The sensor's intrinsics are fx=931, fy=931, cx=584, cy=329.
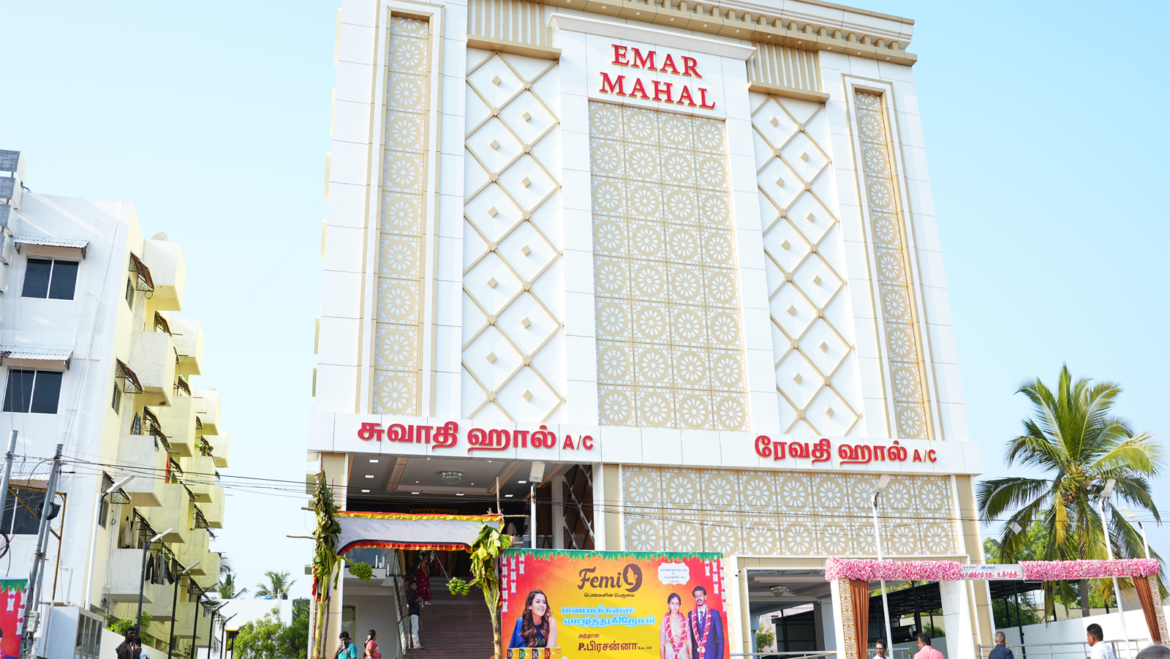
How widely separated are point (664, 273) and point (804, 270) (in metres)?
4.37

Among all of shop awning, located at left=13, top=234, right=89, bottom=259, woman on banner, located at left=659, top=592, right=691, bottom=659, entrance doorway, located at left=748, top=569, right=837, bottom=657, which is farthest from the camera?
shop awning, located at left=13, top=234, right=89, bottom=259

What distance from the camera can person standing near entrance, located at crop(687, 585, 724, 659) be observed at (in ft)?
68.0

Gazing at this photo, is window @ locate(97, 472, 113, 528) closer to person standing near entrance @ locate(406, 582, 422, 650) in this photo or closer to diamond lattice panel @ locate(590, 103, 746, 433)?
person standing near entrance @ locate(406, 582, 422, 650)

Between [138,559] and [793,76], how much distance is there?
24968 millimetres

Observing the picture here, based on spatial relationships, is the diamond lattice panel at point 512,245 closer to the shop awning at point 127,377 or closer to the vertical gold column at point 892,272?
the vertical gold column at point 892,272

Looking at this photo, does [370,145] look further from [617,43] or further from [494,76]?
[617,43]

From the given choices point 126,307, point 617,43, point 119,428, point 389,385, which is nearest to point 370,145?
point 389,385

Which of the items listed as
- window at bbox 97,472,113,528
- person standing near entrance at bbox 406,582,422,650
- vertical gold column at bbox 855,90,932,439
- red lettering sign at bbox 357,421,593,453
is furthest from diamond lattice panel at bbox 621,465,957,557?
window at bbox 97,472,113,528

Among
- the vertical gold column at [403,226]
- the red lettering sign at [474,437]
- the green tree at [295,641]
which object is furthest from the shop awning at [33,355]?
the green tree at [295,641]

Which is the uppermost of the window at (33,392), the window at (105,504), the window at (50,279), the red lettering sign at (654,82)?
the red lettering sign at (654,82)

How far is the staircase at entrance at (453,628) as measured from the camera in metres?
21.8

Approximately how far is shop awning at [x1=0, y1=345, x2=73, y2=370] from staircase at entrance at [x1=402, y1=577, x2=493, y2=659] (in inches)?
463

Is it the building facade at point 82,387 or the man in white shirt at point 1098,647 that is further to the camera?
the building facade at point 82,387

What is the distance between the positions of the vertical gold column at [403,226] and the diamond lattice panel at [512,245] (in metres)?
1.19
